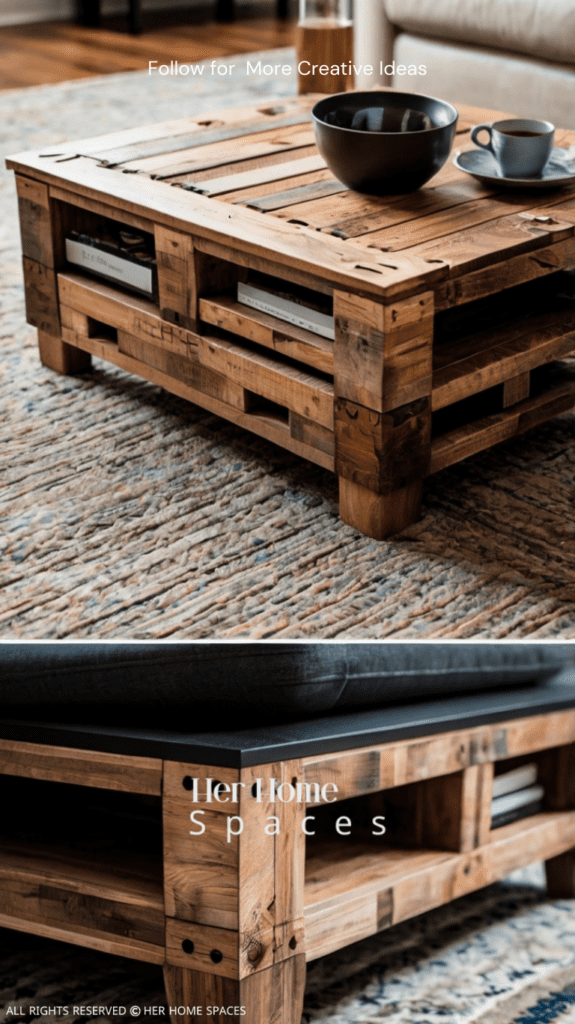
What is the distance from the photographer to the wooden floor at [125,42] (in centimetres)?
363

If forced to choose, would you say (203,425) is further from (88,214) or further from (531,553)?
(531,553)

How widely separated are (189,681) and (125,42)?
3740 millimetres

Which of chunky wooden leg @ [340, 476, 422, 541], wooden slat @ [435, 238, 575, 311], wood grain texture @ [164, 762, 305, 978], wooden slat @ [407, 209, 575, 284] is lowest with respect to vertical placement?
wood grain texture @ [164, 762, 305, 978]

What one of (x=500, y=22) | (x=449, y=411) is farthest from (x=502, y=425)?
(x=500, y=22)

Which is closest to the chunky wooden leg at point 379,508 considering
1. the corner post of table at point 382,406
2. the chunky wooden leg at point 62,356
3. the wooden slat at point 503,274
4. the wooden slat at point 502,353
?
the corner post of table at point 382,406

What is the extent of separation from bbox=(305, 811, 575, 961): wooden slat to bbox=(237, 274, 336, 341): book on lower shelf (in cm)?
54

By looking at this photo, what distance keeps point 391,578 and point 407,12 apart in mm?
1698

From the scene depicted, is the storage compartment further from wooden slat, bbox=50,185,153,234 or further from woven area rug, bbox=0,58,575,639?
wooden slat, bbox=50,185,153,234

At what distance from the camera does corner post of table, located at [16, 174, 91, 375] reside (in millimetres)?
1540

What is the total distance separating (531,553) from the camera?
123cm

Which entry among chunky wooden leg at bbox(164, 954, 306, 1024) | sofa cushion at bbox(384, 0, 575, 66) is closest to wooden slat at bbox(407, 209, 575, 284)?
chunky wooden leg at bbox(164, 954, 306, 1024)

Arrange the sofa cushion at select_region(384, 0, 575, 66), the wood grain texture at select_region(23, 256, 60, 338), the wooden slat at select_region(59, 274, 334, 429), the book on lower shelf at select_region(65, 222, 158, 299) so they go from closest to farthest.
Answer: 1. the wooden slat at select_region(59, 274, 334, 429)
2. the book on lower shelf at select_region(65, 222, 158, 299)
3. the wood grain texture at select_region(23, 256, 60, 338)
4. the sofa cushion at select_region(384, 0, 575, 66)

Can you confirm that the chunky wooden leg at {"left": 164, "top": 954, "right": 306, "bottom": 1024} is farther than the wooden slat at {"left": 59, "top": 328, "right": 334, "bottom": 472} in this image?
No

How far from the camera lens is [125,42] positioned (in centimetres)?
408
